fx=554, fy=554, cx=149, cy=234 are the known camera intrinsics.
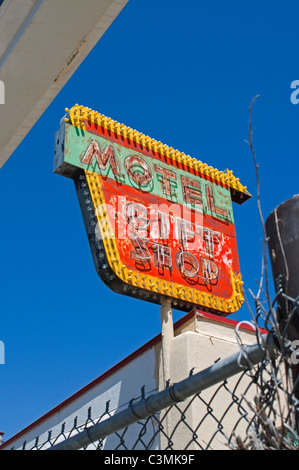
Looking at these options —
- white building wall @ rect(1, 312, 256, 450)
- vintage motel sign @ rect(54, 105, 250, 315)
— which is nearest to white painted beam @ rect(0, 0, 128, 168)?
white building wall @ rect(1, 312, 256, 450)

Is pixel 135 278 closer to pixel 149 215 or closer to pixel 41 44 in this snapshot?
pixel 149 215

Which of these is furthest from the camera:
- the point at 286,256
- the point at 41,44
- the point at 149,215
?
the point at 149,215

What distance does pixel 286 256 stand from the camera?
6.40 ft

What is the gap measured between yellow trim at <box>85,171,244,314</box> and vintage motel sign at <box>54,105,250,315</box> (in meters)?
0.02

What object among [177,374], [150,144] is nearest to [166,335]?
[177,374]

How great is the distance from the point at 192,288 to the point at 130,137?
308 cm

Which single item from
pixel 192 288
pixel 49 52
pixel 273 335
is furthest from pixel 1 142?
pixel 192 288

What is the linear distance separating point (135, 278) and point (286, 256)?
6.91 metres

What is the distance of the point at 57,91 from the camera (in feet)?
13.9

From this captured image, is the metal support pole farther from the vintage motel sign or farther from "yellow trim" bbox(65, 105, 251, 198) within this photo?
"yellow trim" bbox(65, 105, 251, 198)

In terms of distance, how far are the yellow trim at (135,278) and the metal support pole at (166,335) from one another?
0.89ft

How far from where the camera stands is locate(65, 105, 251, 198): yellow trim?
984 cm
